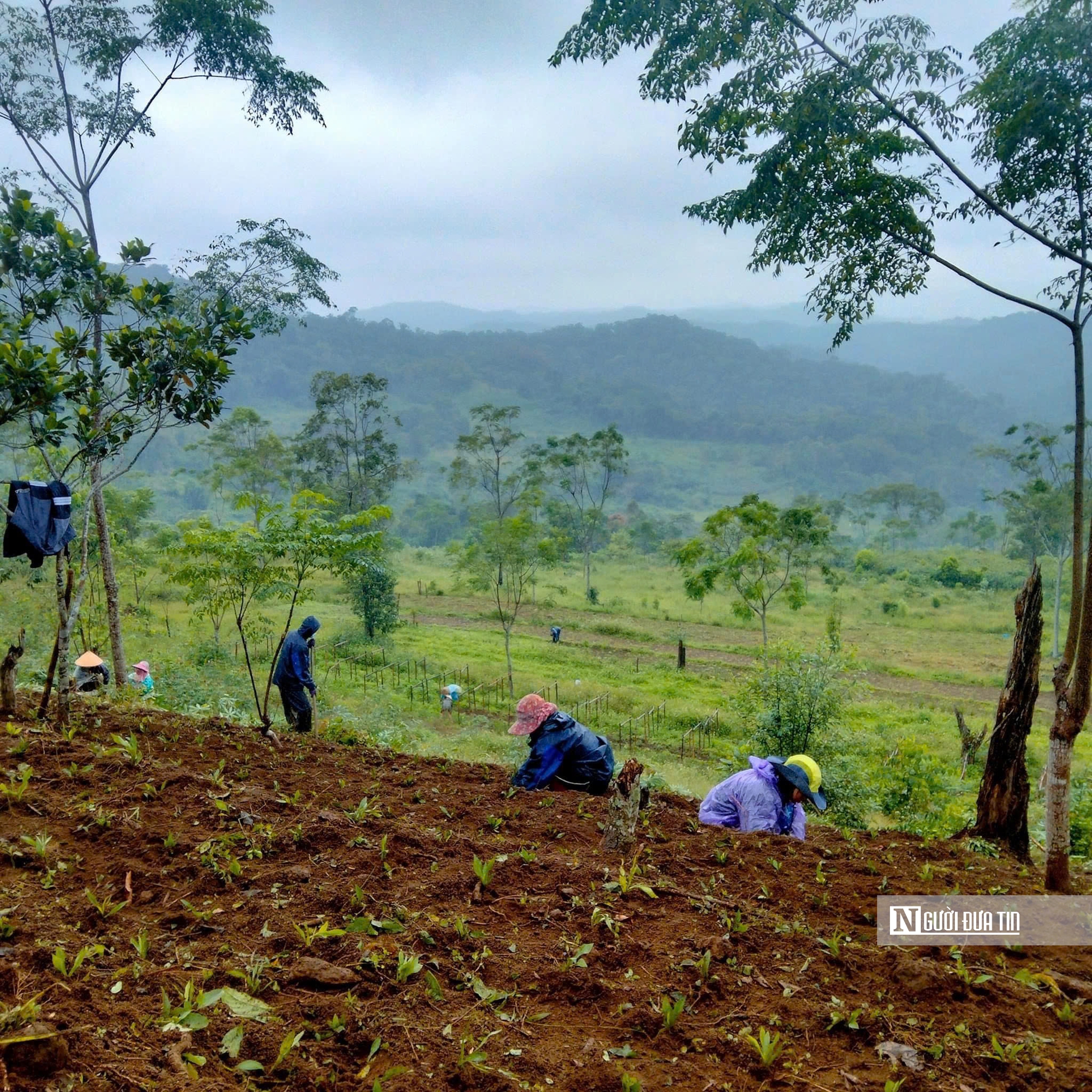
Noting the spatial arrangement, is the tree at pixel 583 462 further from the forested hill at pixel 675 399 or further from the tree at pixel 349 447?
the forested hill at pixel 675 399

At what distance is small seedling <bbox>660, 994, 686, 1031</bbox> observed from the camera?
2740 mm

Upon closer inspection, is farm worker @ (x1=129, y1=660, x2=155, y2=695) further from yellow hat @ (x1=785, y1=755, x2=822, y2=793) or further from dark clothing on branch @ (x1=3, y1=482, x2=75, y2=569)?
yellow hat @ (x1=785, y1=755, x2=822, y2=793)

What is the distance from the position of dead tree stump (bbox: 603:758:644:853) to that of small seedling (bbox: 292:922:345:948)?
5.64 feet

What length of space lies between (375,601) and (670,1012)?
72.2 feet

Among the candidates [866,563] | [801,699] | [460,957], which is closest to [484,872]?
[460,957]

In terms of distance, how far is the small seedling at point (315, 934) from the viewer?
10.2ft

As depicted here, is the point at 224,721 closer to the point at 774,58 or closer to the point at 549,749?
the point at 549,749

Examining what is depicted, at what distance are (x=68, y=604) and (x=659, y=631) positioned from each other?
26.6m

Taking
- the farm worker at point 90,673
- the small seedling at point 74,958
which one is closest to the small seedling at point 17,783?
the small seedling at point 74,958

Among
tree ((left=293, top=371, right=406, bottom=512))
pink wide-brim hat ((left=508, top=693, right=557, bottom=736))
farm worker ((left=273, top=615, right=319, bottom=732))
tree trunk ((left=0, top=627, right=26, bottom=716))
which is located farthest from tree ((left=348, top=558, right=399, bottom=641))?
pink wide-brim hat ((left=508, top=693, right=557, bottom=736))

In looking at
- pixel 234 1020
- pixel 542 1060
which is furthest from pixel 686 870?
pixel 234 1020

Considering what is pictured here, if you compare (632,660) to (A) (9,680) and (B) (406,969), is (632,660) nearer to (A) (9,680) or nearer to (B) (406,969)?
(A) (9,680)

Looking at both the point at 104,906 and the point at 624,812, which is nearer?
the point at 104,906

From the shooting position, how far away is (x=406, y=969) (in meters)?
2.93
